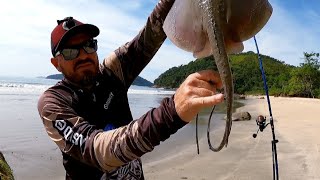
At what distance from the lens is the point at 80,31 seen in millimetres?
2713

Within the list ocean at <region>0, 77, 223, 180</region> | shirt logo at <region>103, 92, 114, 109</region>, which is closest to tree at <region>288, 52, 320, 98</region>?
ocean at <region>0, 77, 223, 180</region>

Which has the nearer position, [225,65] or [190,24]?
[225,65]

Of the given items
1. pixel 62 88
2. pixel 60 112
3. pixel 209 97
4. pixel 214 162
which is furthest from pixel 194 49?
pixel 214 162

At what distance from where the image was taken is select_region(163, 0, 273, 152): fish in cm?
152

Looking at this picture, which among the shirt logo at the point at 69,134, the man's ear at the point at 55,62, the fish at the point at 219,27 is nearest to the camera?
the fish at the point at 219,27

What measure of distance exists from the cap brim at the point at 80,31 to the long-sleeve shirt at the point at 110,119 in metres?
0.29

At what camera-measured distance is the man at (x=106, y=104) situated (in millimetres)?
1787

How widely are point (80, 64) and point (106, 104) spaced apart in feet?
1.17

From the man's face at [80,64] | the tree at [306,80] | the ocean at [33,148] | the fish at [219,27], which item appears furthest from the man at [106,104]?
the tree at [306,80]

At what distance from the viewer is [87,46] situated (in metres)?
2.73

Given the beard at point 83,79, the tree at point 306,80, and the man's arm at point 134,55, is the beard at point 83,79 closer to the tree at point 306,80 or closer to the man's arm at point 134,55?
the man's arm at point 134,55

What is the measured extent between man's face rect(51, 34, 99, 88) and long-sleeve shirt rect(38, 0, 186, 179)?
64 millimetres

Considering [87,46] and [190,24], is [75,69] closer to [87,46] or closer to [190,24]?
[87,46]

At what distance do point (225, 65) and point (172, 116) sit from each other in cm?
42
